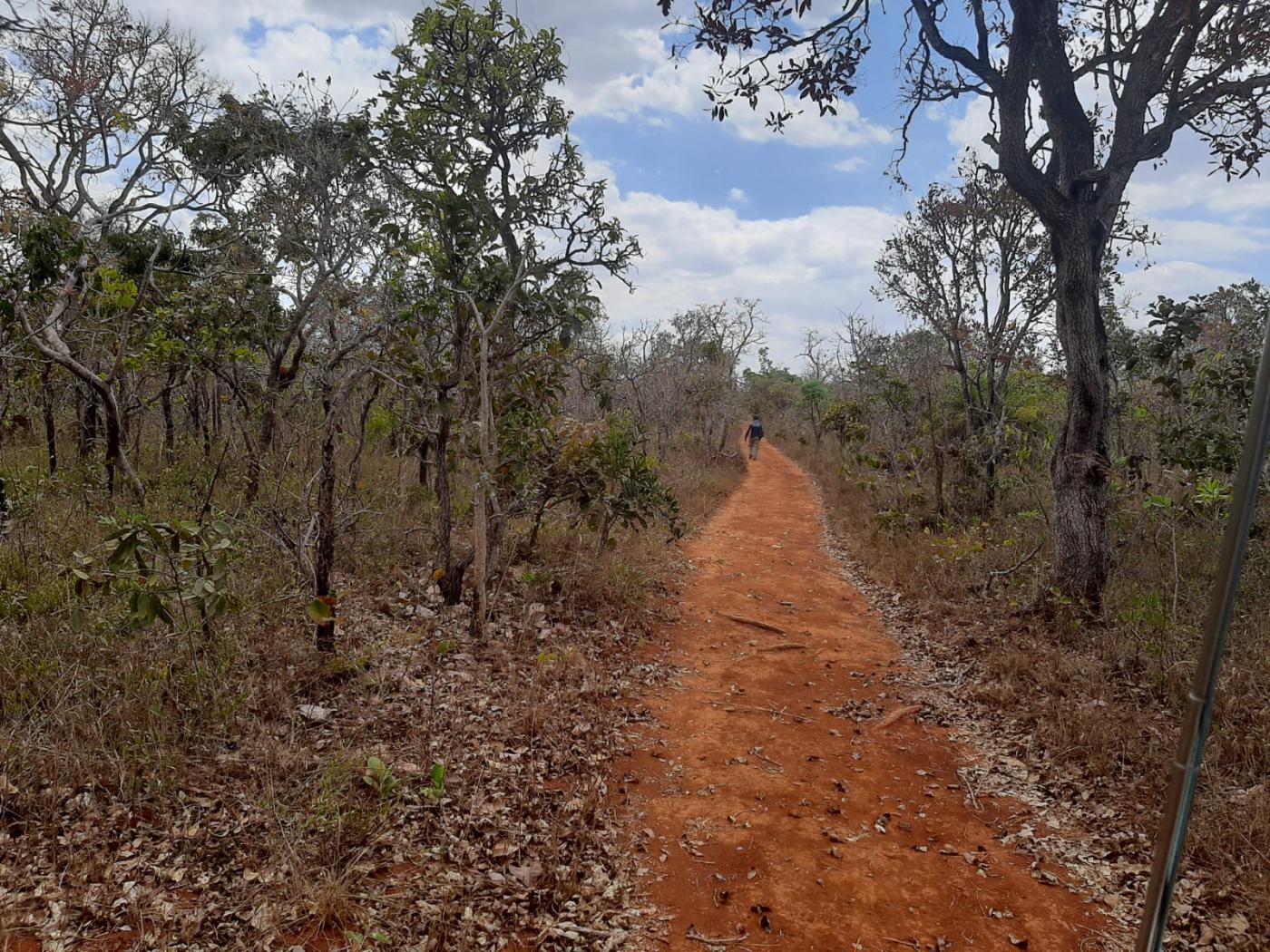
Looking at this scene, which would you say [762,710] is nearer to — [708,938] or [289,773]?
[708,938]

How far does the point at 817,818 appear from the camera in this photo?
402 centimetres

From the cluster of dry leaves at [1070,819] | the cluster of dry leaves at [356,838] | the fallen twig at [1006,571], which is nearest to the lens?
the cluster of dry leaves at [356,838]

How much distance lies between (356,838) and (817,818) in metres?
2.57

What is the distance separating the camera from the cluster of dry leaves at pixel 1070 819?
10.2ft

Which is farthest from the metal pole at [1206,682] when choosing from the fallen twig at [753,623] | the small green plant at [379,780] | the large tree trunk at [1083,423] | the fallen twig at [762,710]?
the fallen twig at [753,623]

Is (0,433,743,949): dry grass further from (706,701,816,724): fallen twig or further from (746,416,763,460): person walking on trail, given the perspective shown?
(746,416,763,460): person walking on trail

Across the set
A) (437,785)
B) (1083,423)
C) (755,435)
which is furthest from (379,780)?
(755,435)

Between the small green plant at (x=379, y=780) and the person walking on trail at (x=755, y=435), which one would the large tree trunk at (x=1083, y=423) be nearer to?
the small green plant at (x=379, y=780)

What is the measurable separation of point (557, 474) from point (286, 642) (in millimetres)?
3032

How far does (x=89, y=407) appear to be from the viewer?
10445mm

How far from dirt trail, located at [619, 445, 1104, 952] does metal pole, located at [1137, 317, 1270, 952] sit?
196cm

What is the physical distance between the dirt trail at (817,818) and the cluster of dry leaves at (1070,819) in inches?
5.4

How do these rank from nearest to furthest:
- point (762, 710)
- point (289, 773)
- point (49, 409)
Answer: point (289, 773)
point (762, 710)
point (49, 409)

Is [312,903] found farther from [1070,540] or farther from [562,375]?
[1070,540]
